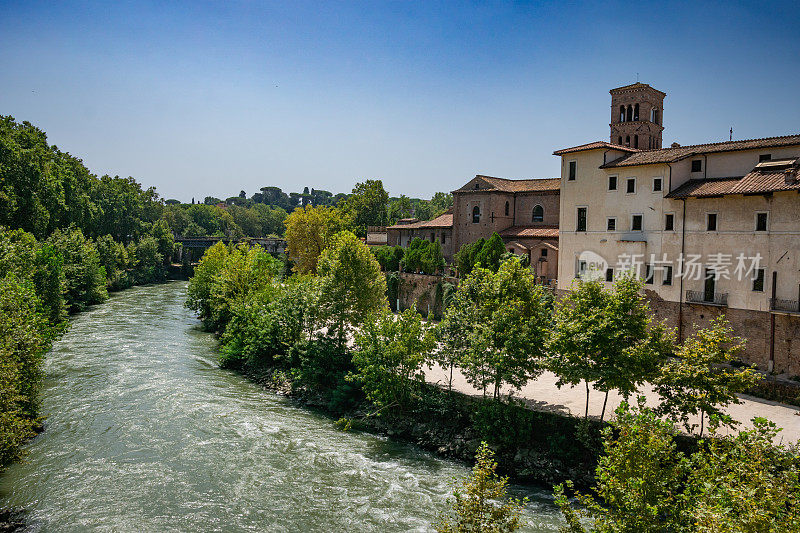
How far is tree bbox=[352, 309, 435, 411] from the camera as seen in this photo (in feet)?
70.4

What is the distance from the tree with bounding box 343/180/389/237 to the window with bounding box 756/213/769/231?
50.0 meters

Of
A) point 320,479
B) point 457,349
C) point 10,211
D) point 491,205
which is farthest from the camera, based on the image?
point 491,205

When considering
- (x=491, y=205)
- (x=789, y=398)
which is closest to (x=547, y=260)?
(x=491, y=205)

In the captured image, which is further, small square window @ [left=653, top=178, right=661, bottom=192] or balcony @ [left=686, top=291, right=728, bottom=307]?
small square window @ [left=653, top=178, right=661, bottom=192]

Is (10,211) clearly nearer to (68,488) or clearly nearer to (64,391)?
(64,391)

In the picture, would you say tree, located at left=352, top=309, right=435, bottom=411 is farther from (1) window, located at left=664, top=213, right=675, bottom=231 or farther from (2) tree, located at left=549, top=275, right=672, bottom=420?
(1) window, located at left=664, top=213, right=675, bottom=231

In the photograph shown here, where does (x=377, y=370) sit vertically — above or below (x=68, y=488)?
above

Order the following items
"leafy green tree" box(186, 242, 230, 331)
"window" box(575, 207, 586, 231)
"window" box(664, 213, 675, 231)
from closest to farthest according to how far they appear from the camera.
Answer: "window" box(664, 213, 675, 231)
"window" box(575, 207, 586, 231)
"leafy green tree" box(186, 242, 230, 331)

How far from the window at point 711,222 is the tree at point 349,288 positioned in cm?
1609

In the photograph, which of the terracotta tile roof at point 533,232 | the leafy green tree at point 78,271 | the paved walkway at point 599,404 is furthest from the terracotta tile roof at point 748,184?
the leafy green tree at point 78,271

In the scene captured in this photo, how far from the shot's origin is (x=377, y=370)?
21750 millimetres

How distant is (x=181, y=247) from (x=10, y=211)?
4833 cm

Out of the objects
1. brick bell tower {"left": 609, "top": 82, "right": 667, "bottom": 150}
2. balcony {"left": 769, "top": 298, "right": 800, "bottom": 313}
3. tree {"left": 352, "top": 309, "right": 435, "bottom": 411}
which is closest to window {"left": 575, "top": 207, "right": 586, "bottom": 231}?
balcony {"left": 769, "top": 298, "right": 800, "bottom": 313}

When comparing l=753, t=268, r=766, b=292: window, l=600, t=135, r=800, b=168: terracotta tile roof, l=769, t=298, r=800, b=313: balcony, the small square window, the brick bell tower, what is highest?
the brick bell tower
